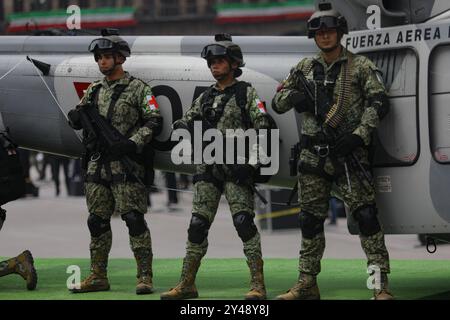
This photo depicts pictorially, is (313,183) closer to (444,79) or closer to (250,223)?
(250,223)

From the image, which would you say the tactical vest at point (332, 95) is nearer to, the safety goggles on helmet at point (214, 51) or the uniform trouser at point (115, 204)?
the safety goggles on helmet at point (214, 51)

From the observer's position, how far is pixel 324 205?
8430 mm

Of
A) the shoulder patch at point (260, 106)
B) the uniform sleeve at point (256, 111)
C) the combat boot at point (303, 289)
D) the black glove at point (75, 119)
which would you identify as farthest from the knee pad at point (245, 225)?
the black glove at point (75, 119)

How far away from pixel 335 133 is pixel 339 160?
20 centimetres

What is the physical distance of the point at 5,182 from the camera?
966cm

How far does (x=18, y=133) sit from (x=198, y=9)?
5037 centimetres

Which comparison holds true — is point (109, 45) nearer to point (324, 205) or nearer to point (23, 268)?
point (23, 268)

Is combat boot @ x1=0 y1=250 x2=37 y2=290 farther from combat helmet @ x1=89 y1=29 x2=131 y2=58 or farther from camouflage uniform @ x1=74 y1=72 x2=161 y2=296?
combat helmet @ x1=89 y1=29 x2=131 y2=58

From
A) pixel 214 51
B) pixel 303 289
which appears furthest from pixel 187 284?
pixel 214 51

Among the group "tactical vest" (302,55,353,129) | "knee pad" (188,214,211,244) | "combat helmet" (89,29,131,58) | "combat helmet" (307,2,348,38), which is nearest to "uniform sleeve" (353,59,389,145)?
"tactical vest" (302,55,353,129)

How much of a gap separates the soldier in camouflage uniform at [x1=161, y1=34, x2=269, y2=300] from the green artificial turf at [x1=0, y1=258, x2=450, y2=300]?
0.33 metres

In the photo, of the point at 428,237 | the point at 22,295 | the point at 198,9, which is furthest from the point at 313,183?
the point at 198,9

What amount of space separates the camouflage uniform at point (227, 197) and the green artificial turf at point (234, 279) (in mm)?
395

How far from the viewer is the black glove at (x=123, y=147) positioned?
353 inches
